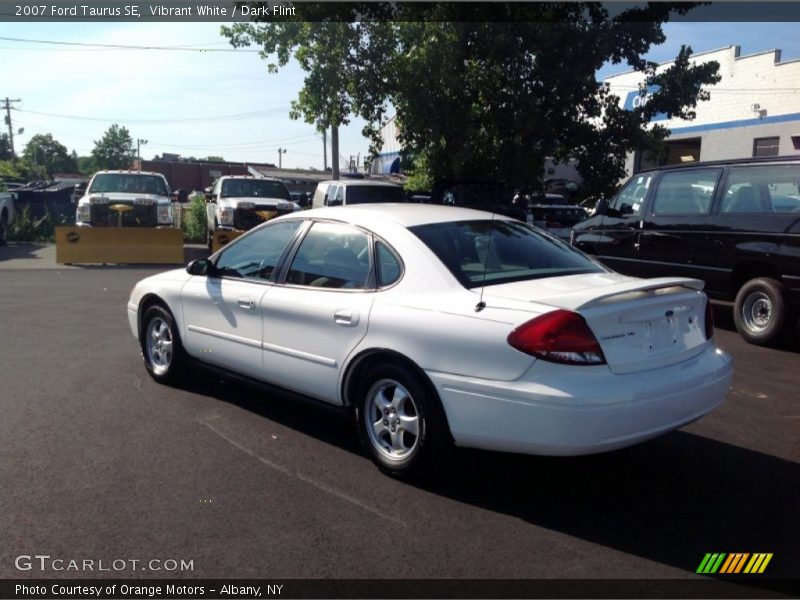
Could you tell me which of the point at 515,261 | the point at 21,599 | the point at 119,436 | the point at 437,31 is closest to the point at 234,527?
the point at 21,599

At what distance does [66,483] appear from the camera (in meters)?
4.29

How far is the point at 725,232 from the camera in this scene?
8.73 m

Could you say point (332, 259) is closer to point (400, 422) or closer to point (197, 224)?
point (400, 422)

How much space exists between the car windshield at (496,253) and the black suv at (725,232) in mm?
4201

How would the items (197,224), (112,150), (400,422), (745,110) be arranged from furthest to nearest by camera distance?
(112,150) < (745,110) < (197,224) < (400,422)

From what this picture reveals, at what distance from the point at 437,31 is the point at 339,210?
40.1 feet

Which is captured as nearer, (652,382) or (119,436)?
(652,382)

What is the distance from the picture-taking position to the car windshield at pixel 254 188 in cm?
1867

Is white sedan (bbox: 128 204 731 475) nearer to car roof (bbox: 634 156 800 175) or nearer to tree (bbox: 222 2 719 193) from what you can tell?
car roof (bbox: 634 156 800 175)

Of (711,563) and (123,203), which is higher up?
(123,203)

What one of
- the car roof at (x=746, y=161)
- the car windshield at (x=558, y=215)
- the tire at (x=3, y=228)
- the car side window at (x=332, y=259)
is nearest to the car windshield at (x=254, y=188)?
the tire at (x=3, y=228)

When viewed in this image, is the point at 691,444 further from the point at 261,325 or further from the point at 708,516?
the point at 261,325

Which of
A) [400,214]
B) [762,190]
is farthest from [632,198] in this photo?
[400,214]

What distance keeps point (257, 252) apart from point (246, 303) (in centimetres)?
44
